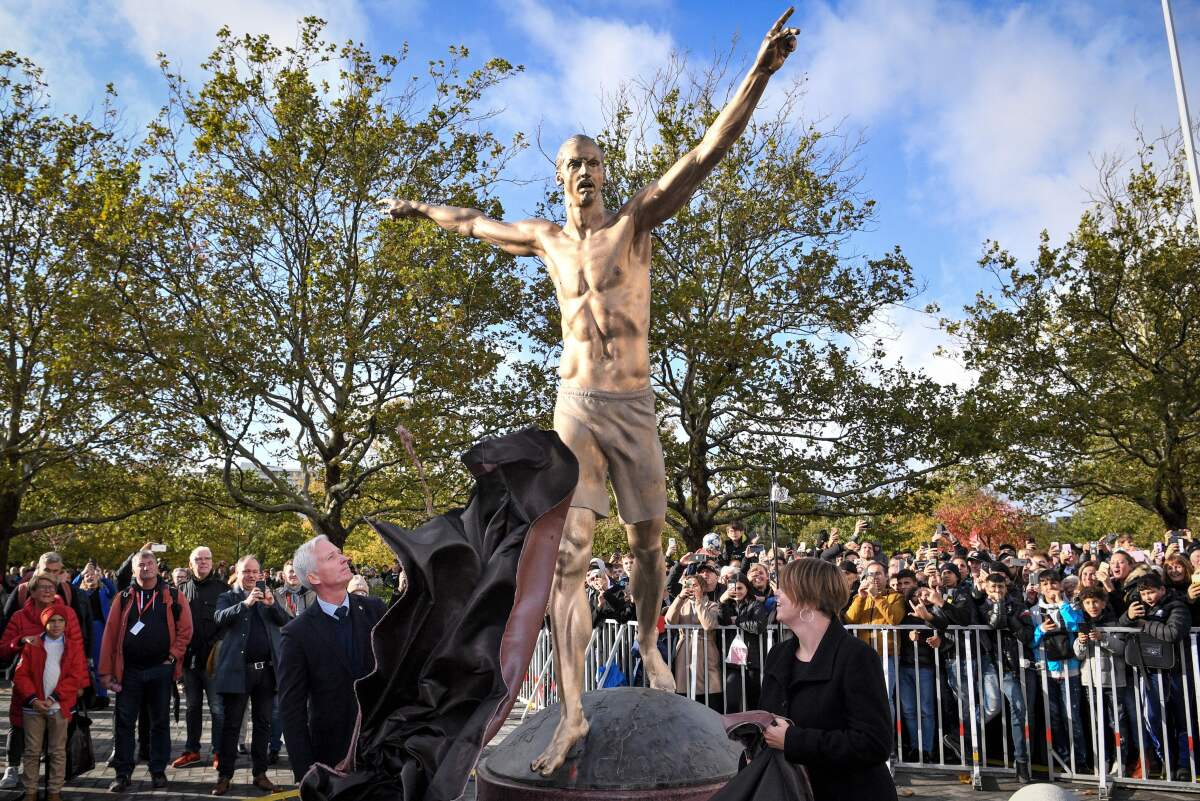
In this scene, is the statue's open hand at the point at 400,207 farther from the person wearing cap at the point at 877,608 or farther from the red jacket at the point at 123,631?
the person wearing cap at the point at 877,608

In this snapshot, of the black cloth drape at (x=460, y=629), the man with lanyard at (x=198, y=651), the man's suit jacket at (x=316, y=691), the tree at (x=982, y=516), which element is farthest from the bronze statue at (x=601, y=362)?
the tree at (x=982, y=516)

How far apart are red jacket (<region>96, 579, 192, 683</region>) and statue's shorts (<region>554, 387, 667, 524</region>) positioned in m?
5.47

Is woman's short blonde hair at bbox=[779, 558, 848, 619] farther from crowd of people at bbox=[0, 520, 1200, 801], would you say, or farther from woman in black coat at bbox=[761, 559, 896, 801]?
crowd of people at bbox=[0, 520, 1200, 801]

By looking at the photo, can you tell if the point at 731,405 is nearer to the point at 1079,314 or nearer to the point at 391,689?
the point at 1079,314

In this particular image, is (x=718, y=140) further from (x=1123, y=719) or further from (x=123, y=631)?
(x=123, y=631)

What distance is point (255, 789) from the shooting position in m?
8.37

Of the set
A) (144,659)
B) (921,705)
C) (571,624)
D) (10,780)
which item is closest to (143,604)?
(144,659)

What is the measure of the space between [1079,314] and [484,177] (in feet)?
50.0

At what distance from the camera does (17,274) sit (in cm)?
2188

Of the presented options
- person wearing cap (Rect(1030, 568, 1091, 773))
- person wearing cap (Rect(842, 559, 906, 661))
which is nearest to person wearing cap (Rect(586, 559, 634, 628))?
person wearing cap (Rect(842, 559, 906, 661))

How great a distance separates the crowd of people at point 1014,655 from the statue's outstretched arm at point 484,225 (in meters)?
3.59

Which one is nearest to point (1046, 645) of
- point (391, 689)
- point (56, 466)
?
point (391, 689)

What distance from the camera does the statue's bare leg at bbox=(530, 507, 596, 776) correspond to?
4867mm

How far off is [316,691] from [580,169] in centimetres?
294
